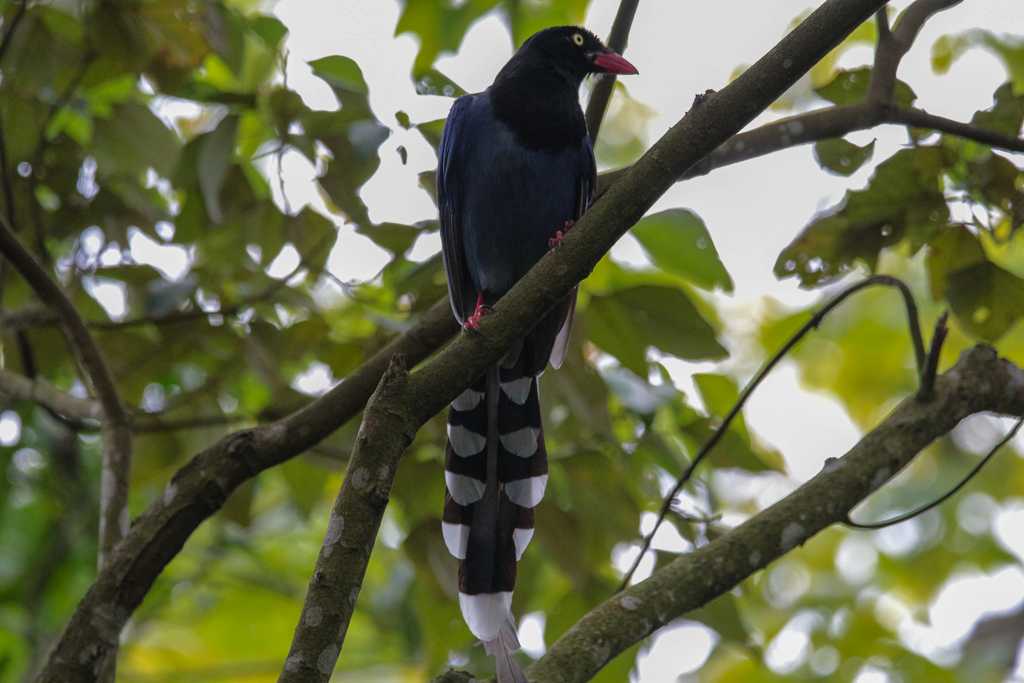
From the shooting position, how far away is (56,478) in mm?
4555

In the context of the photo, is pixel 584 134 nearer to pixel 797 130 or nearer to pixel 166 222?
pixel 797 130

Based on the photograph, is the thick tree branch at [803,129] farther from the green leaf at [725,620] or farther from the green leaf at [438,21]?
the green leaf at [725,620]

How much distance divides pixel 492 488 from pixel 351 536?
1152 mm

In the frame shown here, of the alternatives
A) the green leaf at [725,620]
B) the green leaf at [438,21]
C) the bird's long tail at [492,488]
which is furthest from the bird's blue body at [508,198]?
the green leaf at [725,620]

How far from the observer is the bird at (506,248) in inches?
132

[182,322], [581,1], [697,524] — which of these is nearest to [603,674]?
[697,524]

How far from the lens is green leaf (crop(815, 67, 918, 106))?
3.31m

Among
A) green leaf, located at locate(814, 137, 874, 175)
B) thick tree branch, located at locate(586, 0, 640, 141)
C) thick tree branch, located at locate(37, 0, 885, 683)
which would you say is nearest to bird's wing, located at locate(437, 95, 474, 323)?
thick tree branch, located at locate(586, 0, 640, 141)

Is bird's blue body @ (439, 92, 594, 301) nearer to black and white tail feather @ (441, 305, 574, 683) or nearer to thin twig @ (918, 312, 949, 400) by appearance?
black and white tail feather @ (441, 305, 574, 683)

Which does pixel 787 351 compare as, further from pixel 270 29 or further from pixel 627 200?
pixel 270 29

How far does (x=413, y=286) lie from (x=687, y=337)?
0.86 m

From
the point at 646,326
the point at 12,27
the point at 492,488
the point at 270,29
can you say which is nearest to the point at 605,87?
the point at 646,326

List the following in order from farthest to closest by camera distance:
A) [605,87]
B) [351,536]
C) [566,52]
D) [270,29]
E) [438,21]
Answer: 1. [566,52]
2. [438,21]
3. [605,87]
4. [270,29]
5. [351,536]

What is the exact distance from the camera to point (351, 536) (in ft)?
7.59
